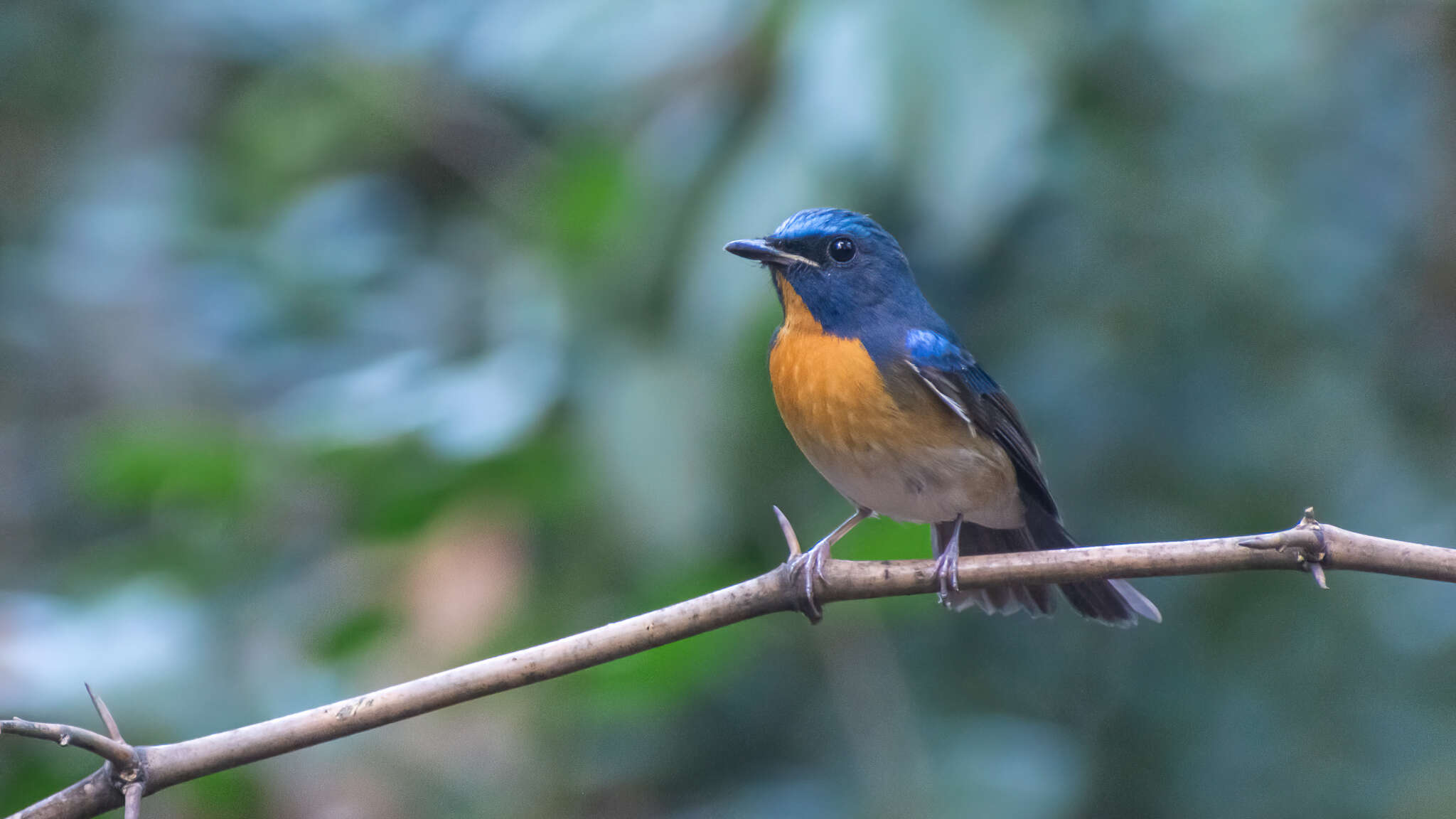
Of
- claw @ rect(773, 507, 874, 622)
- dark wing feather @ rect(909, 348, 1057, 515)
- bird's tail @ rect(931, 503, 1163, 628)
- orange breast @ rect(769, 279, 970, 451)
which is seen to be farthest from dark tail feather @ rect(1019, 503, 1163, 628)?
claw @ rect(773, 507, 874, 622)

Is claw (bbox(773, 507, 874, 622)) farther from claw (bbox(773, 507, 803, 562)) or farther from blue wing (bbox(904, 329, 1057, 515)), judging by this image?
blue wing (bbox(904, 329, 1057, 515))

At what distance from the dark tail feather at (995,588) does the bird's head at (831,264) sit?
0.66 m

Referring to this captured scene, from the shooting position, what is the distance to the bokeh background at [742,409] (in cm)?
358

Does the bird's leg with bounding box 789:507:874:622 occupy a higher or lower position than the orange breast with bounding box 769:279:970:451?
lower

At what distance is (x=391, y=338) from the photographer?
16.0 feet

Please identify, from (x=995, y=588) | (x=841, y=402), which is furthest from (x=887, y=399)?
(x=995, y=588)

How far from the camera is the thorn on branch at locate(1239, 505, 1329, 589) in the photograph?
1958 mm

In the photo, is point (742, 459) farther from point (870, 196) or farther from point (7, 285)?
point (7, 285)

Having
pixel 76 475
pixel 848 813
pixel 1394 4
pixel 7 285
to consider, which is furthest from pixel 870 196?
pixel 7 285

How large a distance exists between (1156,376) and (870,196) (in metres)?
1.29

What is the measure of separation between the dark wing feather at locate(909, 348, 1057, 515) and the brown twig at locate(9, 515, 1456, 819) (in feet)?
2.71

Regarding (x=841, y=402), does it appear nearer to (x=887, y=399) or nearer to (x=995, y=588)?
(x=887, y=399)

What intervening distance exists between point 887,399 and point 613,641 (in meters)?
1.07

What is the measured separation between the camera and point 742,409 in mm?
3957
